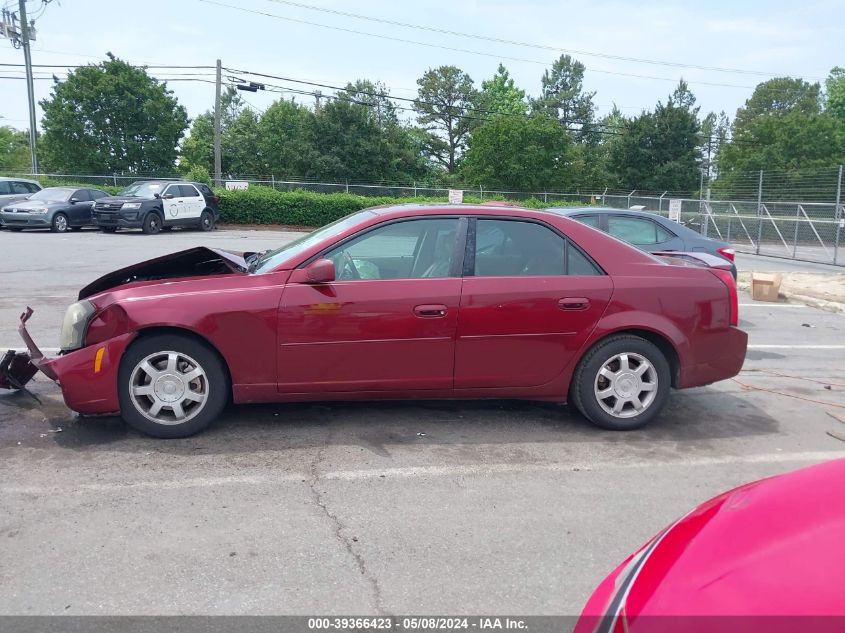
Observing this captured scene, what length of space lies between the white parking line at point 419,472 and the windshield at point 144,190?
67.5 feet

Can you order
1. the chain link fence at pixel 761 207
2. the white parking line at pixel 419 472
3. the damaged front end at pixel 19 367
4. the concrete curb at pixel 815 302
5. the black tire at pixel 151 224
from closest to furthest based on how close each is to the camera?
the white parking line at pixel 419 472
the damaged front end at pixel 19 367
the concrete curb at pixel 815 302
the black tire at pixel 151 224
the chain link fence at pixel 761 207

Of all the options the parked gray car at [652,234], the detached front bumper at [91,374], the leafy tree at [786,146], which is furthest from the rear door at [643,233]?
the leafy tree at [786,146]

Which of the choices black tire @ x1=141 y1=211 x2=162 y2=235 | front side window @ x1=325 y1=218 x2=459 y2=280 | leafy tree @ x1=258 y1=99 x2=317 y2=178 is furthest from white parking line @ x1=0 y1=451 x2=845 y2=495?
leafy tree @ x1=258 y1=99 x2=317 y2=178

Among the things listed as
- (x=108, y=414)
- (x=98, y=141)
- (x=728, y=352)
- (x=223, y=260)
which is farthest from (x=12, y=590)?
(x=98, y=141)

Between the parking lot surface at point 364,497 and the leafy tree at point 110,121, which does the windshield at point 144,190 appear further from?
the leafy tree at point 110,121

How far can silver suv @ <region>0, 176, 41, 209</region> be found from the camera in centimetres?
2367

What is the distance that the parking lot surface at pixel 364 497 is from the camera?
10.2ft

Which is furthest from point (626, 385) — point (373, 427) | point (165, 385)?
point (165, 385)

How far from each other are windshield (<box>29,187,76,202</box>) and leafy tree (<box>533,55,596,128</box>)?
57962 millimetres

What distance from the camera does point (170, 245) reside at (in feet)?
61.9

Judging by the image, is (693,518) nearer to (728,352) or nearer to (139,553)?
(139,553)

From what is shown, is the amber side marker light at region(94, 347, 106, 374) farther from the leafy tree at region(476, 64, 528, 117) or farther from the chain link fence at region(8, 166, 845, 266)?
the leafy tree at region(476, 64, 528, 117)

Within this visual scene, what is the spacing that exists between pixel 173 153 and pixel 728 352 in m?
45.4

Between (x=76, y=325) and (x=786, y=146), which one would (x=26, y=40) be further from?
(x=786, y=146)
